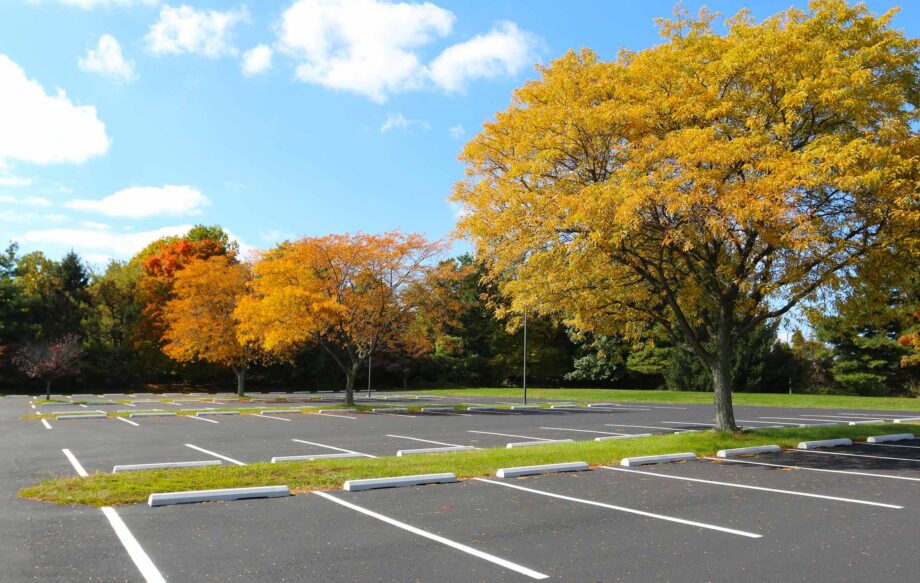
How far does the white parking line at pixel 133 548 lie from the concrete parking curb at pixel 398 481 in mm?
2824

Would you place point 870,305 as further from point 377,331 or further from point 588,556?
point 377,331

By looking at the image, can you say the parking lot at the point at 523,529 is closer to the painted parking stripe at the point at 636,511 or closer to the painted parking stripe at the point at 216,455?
the painted parking stripe at the point at 636,511

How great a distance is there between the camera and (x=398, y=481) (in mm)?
8930

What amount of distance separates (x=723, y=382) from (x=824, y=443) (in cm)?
232

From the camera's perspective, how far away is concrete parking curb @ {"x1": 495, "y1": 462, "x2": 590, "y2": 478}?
31.8 feet

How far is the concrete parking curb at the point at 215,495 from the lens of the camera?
7.51m

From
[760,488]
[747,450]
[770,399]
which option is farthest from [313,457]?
[770,399]

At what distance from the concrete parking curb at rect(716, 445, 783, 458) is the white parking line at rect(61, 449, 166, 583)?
1001cm

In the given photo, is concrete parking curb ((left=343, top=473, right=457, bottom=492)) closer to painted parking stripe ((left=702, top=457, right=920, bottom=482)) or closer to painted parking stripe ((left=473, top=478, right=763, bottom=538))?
painted parking stripe ((left=473, top=478, right=763, bottom=538))

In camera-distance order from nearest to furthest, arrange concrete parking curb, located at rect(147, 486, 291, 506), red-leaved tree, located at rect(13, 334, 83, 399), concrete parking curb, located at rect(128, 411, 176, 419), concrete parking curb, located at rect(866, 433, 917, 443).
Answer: concrete parking curb, located at rect(147, 486, 291, 506) < concrete parking curb, located at rect(866, 433, 917, 443) < concrete parking curb, located at rect(128, 411, 176, 419) < red-leaved tree, located at rect(13, 334, 83, 399)

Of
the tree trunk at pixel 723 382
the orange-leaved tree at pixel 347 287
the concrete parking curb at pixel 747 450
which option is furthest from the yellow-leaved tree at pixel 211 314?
the concrete parking curb at pixel 747 450

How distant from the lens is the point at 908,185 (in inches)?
422

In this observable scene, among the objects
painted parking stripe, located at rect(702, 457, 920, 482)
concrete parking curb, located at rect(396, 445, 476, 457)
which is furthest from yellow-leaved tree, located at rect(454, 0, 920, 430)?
concrete parking curb, located at rect(396, 445, 476, 457)

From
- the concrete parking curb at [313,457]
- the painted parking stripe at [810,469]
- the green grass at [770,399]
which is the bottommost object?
the green grass at [770,399]
